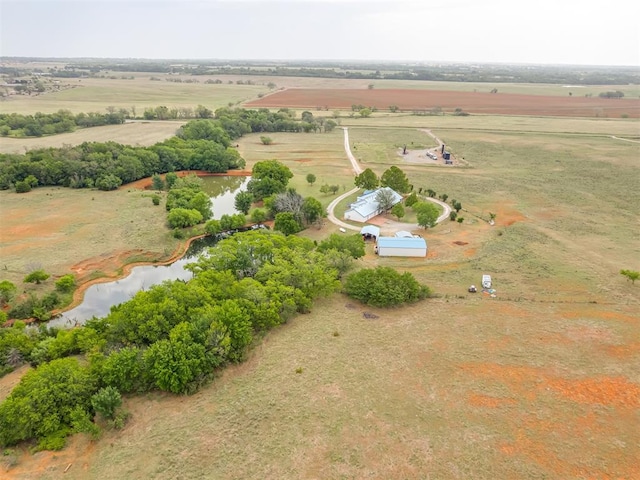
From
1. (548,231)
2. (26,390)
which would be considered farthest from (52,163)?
(548,231)

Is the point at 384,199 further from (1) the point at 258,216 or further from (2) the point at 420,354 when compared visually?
(2) the point at 420,354

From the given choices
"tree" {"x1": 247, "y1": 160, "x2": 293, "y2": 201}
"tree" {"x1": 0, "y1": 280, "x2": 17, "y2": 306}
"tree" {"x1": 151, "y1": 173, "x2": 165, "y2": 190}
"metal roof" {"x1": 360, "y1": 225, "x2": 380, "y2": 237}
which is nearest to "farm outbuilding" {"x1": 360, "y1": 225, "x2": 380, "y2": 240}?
"metal roof" {"x1": 360, "y1": 225, "x2": 380, "y2": 237}

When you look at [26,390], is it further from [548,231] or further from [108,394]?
[548,231]

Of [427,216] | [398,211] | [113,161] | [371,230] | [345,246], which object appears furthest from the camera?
[113,161]

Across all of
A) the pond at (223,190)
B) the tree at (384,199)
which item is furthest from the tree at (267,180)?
the tree at (384,199)

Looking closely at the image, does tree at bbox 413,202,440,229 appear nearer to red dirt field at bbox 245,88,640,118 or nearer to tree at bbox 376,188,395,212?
tree at bbox 376,188,395,212

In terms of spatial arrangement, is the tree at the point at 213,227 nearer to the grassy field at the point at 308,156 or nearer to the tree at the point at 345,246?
the tree at the point at 345,246

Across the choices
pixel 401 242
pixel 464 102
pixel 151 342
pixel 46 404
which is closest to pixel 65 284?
pixel 151 342
